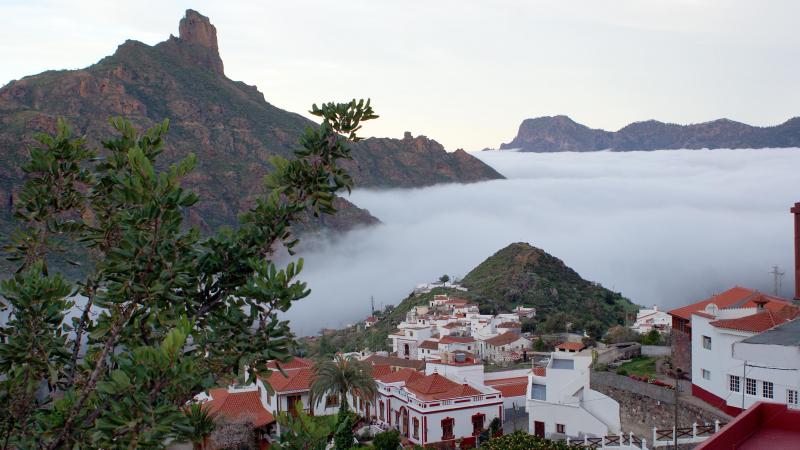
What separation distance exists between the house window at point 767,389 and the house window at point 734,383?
1.97m

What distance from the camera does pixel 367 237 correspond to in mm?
134000

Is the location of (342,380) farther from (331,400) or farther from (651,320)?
(651,320)

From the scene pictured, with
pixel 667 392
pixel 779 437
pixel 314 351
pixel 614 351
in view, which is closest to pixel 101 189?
pixel 779 437

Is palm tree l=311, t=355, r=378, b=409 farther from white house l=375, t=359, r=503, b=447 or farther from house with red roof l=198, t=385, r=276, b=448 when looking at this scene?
house with red roof l=198, t=385, r=276, b=448

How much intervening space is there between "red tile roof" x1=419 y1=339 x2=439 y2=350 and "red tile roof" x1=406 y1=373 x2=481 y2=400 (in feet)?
61.6

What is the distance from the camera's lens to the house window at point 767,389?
19828 millimetres

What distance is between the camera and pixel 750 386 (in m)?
21.0

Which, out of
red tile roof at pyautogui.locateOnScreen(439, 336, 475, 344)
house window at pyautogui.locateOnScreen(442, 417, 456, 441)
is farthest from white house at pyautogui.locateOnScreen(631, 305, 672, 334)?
house window at pyautogui.locateOnScreen(442, 417, 456, 441)

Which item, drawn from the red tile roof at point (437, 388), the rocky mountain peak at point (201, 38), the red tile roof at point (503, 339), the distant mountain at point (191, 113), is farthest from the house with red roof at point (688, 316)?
the rocky mountain peak at point (201, 38)

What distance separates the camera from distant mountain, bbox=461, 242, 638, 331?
63031 millimetres

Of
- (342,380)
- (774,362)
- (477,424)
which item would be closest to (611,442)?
(774,362)

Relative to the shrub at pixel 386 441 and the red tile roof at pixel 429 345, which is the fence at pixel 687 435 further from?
the red tile roof at pixel 429 345

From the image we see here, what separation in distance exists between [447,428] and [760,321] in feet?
37.9

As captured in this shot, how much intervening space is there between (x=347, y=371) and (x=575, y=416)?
8.34 m
